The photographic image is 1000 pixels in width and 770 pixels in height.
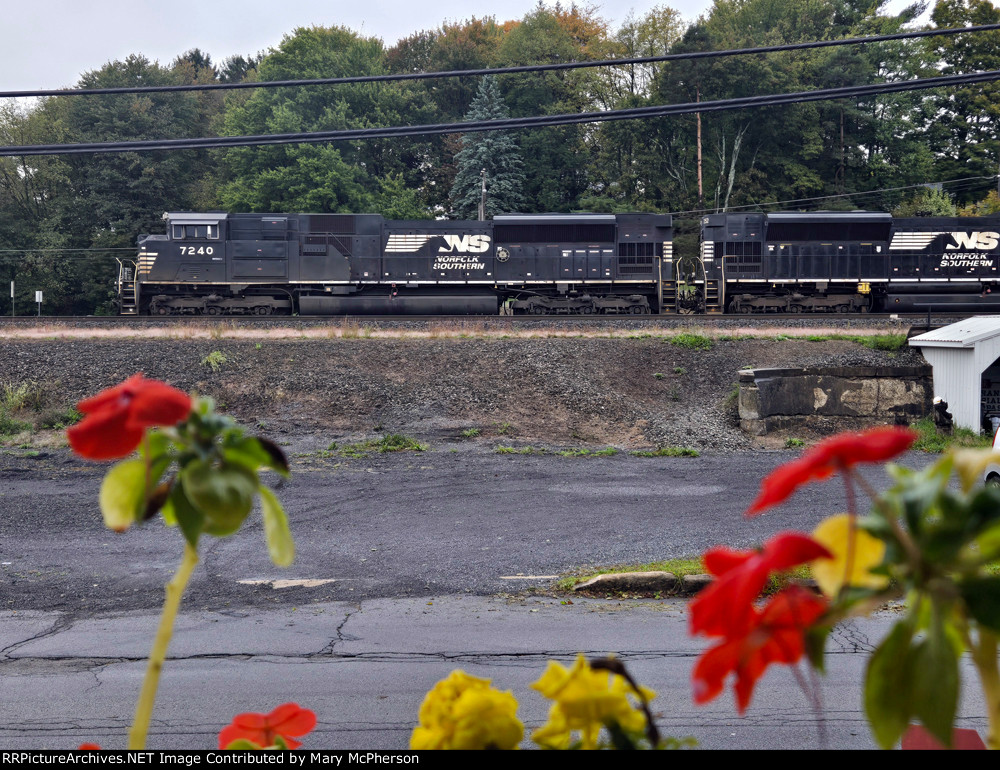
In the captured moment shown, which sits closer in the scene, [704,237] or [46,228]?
[704,237]

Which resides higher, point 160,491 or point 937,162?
point 937,162

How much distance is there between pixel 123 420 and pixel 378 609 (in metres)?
7.85

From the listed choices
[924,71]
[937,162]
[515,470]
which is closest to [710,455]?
[515,470]

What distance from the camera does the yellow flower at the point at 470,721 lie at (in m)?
0.88

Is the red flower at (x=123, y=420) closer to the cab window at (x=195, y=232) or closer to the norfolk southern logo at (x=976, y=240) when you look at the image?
the cab window at (x=195, y=232)

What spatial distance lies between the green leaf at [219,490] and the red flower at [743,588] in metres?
0.47

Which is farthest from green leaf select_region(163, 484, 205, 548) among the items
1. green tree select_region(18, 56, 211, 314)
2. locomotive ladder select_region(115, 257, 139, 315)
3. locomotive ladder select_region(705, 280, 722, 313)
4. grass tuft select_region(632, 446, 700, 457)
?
green tree select_region(18, 56, 211, 314)

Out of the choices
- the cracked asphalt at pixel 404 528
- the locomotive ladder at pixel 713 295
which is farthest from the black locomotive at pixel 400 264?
the cracked asphalt at pixel 404 528

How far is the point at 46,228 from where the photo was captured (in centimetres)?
4672

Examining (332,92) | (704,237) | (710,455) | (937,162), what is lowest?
(710,455)

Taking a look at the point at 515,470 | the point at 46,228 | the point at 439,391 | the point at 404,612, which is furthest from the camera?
the point at 46,228

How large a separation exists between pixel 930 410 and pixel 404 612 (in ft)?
52.9

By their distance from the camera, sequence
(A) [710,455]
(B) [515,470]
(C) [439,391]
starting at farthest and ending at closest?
(C) [439,391] < (A) [710,455] < (B) [515,470]
